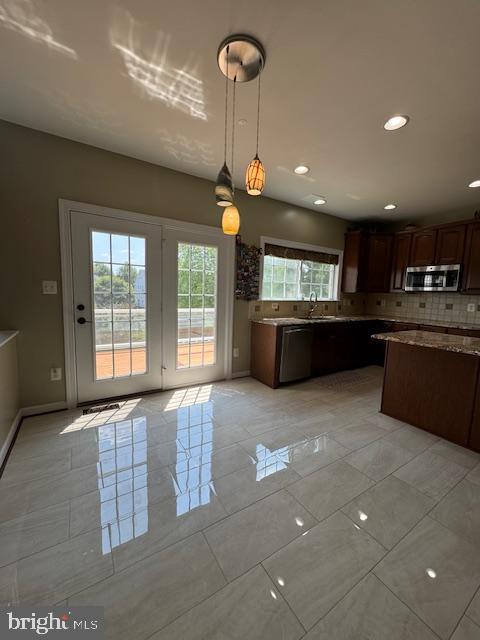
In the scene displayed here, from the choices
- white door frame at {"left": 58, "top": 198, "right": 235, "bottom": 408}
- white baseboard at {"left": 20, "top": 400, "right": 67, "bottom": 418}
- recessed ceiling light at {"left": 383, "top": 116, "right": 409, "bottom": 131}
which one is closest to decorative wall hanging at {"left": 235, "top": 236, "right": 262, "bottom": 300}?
white door frame at {"left": 58, "top": 198, "right": 235, "bottom": 408}

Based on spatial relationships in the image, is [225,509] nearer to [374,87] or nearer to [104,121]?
[374,87]

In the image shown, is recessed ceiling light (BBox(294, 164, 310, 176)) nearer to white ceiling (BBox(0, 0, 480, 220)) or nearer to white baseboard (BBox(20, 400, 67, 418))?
white ceiling (BBox(0, 0, 480, 220))

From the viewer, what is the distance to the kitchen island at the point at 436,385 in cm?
216

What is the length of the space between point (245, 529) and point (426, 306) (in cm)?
478

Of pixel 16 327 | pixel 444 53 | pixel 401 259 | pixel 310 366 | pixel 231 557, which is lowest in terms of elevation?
pixel 231 557

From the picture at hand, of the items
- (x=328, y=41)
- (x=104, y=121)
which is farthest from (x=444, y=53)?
(x=104, y=121)

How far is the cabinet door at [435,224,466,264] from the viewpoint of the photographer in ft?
12.7

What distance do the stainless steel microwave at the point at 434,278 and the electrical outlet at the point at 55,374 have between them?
16.9 feet

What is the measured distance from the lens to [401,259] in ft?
15.1

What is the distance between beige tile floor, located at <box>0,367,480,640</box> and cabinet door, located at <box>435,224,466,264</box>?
2.98 meters

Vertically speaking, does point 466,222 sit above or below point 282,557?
above

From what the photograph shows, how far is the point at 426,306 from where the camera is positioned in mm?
4621

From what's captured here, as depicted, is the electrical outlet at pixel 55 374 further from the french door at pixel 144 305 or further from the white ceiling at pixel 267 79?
the white ceiling at pixel 267 79

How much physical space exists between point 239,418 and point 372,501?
1.29m
